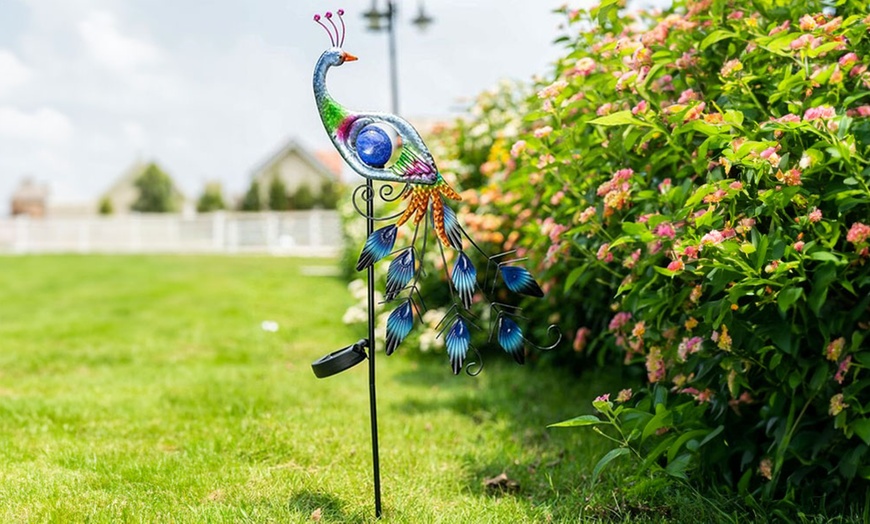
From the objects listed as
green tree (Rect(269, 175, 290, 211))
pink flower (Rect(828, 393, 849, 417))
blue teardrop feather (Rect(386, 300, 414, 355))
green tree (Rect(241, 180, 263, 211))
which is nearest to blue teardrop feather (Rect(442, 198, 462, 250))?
blue teardrop feather (Rect(386, 300, 414, 355))

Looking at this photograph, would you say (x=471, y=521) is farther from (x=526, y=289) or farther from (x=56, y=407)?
(x=56, y=407)

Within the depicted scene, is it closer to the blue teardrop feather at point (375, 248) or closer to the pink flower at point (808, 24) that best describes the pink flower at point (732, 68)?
the pink flower at point (808, 24)

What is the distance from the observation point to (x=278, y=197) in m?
33.6

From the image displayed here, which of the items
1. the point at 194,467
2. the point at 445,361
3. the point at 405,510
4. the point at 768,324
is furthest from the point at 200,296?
the point at 768,324

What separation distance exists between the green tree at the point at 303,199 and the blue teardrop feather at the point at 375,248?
103ft

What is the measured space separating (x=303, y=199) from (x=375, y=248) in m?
31.7

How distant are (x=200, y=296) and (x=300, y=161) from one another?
2835 cm

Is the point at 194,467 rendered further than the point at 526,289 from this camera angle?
Yes

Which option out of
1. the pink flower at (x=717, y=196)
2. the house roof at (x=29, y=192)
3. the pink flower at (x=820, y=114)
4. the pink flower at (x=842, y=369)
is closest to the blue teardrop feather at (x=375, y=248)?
the pink flower at (x=717, y=196)

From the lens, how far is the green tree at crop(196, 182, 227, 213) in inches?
1431

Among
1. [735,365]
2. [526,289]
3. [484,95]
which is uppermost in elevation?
Answer: [484,95]

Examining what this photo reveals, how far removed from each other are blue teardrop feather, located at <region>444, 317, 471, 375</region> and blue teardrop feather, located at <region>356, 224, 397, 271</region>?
34 cm

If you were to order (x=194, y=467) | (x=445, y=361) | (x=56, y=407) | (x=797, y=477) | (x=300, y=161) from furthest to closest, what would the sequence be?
(x=300, y=161)
(x=445, y=361)
(x=56, y=407)
(x=194, y=467)
(x=797, y=477)

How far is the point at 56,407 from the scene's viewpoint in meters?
4.38
